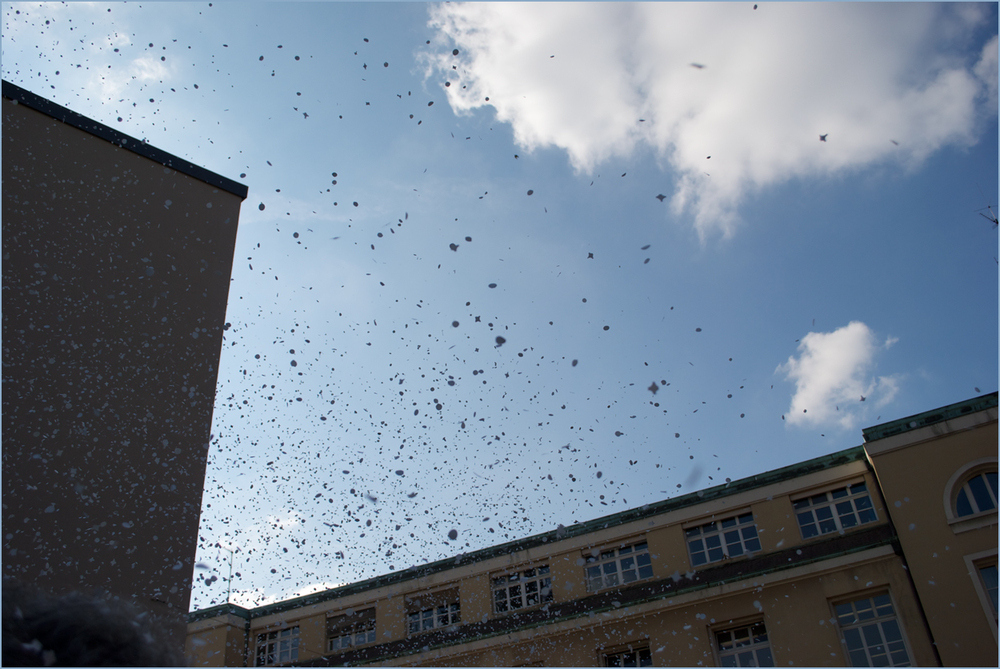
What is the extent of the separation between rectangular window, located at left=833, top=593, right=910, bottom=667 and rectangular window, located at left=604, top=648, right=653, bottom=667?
4.70m

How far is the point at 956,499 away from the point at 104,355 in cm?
1724

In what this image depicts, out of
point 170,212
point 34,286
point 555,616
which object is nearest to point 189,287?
point 170,212

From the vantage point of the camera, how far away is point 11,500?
718 cm

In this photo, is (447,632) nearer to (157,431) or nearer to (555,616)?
(555,616)

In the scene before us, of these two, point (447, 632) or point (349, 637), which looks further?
point (349, 637)

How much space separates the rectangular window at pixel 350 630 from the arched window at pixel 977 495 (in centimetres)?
1679

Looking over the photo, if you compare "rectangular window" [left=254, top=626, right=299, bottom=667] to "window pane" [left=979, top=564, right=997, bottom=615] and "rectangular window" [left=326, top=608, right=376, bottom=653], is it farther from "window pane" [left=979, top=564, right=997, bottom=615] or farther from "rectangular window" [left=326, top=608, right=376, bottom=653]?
"window pane" [left=979, top=564, right=997, bottom=615]

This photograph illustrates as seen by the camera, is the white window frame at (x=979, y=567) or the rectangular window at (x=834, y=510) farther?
the rectangular window at (x=834, y=510)

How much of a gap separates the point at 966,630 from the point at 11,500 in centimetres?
1700

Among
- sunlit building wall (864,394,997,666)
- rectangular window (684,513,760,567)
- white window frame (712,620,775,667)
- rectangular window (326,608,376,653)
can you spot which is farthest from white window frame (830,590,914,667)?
rectangular window (326,608,376,653)

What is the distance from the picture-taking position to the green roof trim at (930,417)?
1614cm

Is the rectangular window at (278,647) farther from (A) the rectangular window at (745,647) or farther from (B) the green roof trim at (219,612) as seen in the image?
(A) the rectangular window at (745,647)

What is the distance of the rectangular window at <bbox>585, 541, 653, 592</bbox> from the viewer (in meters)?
19.5

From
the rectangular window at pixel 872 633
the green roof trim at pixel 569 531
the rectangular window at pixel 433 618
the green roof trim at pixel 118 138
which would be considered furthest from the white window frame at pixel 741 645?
the green roof trim at pixel 118 138
